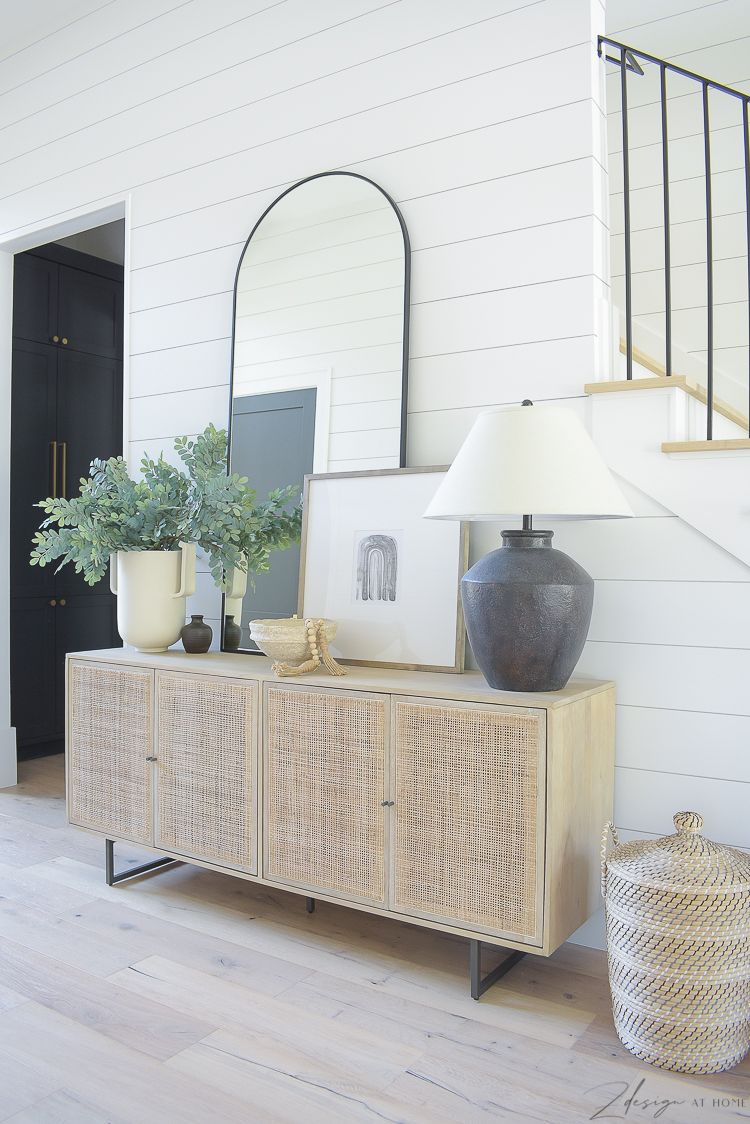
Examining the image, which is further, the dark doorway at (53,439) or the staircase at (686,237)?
the dark doorway at (53,439)

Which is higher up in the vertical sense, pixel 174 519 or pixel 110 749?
pixel 174 519

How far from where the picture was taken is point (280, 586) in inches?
99.7

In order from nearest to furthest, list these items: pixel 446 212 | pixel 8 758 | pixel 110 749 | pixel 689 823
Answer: pixel 689 823, pixel 446 212, pixel 110 749, pixel 8 758

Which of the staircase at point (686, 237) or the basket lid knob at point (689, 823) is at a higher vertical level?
the staircase at point (686, 237)

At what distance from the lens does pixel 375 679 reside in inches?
77.5

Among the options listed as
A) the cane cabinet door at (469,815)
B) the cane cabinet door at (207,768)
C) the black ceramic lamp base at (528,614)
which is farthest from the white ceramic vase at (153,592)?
the black ceramic lamp base at (528,614)

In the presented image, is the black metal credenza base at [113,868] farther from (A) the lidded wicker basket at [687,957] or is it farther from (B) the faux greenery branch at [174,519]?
(A) the lidded wicker basket at [687,957]

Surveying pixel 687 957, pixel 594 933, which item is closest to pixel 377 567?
pixel 594 933

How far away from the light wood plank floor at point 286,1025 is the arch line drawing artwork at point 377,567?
2.87 feet

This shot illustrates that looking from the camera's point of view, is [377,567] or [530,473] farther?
[377,567]

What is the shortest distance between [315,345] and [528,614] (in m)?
1.18

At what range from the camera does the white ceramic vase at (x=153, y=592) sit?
7.88ft

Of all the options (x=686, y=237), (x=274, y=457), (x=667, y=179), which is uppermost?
(x=686, y=237)

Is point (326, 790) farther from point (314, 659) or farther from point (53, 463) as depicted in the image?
point (53, 463)
